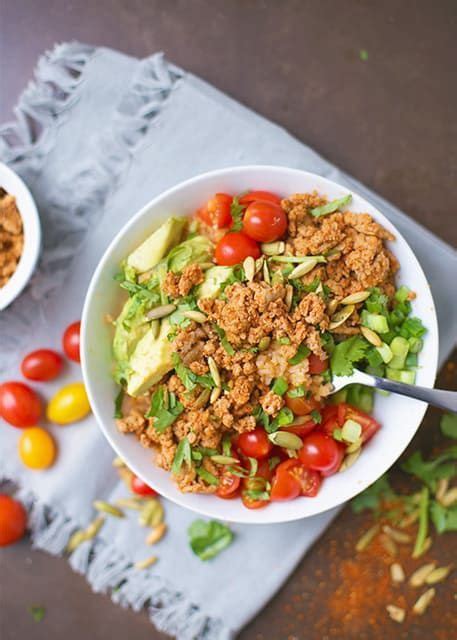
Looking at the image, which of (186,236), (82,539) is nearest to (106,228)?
(186,236)

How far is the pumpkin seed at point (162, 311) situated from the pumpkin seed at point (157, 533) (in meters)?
1.12

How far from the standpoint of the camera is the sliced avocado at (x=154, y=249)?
8.51 ft

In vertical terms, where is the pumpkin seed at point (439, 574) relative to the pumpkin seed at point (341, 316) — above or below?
below

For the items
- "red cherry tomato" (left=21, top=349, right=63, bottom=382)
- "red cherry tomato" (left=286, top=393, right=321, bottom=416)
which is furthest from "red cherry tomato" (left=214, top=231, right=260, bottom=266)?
"red cherry tomato" (left=21, top=349, right=63, bottom=382)

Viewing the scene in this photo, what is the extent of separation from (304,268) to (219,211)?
41 cm

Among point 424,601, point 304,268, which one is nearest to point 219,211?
point 304,268

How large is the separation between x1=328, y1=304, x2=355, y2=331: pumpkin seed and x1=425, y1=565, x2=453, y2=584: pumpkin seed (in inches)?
56.2

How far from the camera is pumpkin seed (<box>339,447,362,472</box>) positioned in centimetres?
271

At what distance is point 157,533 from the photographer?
10.3 ft

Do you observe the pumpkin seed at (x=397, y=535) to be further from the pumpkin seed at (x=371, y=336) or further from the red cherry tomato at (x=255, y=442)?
the pumpkin seed at (x=371, y=336)

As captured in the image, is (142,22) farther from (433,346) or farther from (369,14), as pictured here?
(433,346)

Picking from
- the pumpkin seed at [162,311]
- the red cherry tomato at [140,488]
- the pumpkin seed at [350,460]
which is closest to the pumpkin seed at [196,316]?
the pumpkin seed at [162,311]

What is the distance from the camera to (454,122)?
3.10 meters

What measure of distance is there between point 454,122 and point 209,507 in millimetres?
1999
